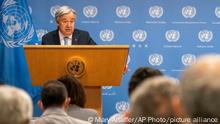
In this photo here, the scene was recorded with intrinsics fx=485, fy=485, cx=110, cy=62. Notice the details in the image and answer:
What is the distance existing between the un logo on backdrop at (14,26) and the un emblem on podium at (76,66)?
239cm

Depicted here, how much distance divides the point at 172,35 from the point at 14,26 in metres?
2.25

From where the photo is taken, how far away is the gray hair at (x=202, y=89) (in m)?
1.31

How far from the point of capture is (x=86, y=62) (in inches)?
169

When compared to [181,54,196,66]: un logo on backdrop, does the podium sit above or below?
above

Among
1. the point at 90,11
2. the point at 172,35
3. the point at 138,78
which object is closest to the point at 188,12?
the point at 172,35

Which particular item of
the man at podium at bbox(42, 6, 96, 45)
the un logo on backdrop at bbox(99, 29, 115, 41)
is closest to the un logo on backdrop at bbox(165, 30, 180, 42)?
the un logo on backdrop at bbox(99, 29, 115, 41)

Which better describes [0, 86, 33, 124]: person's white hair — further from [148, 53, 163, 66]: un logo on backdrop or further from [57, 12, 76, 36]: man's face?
[148, 53, 163, 66]: un logo on backdrop

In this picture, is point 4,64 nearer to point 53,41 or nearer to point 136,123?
point 53,41

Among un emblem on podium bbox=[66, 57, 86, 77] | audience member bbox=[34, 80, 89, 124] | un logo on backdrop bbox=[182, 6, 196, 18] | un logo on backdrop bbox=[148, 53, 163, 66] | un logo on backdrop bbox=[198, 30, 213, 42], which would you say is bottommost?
un logo on backdrop bbox=[148, 53, 163, 66]

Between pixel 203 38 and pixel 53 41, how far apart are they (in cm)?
270

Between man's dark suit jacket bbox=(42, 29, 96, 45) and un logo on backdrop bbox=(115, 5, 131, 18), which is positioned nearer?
man's dark suit jacket bbox=(42, 29, 96, 45)

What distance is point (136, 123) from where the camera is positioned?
1.68 metres

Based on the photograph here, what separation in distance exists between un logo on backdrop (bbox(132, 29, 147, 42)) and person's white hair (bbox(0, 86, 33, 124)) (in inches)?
209

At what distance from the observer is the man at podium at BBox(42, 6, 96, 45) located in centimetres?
520
